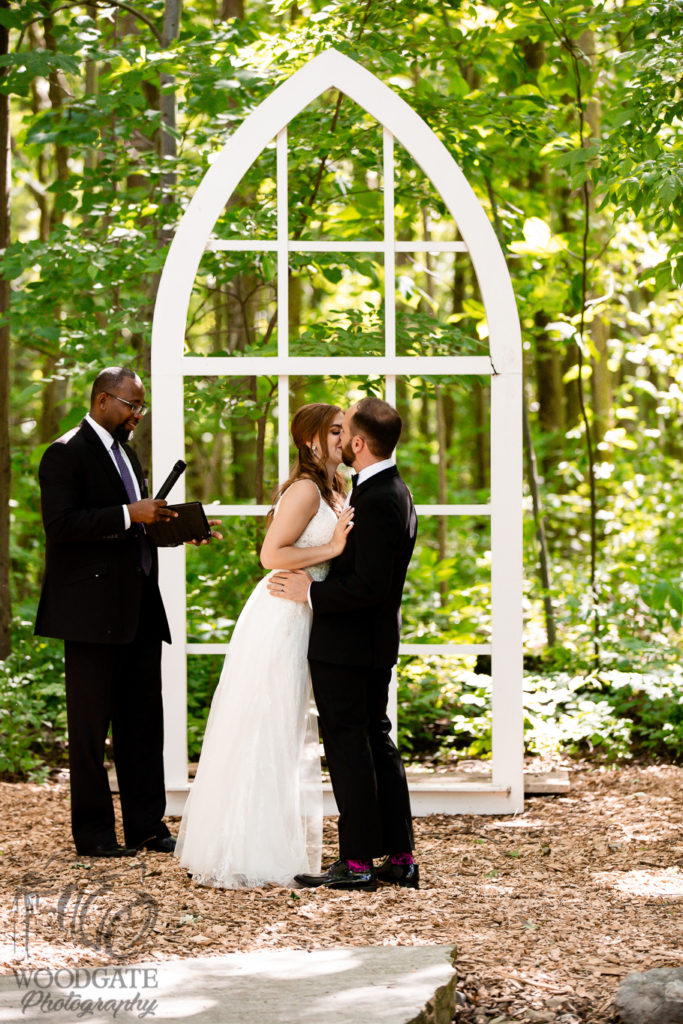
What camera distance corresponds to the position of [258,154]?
4473 mm

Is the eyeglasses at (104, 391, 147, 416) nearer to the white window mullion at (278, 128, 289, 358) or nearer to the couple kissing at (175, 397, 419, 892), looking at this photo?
the couple kissing at (175, 397, 419, 892)

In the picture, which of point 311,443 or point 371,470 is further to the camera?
point 311,443

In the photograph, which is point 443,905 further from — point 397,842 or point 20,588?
point 20,588

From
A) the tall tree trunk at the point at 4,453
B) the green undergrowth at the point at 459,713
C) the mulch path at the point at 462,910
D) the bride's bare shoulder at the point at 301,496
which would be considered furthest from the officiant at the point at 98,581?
the tall tree trunk at the point at 4,453

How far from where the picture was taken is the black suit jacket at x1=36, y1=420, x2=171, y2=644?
3.79 meters

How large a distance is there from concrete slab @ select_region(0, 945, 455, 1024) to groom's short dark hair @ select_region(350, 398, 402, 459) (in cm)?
148

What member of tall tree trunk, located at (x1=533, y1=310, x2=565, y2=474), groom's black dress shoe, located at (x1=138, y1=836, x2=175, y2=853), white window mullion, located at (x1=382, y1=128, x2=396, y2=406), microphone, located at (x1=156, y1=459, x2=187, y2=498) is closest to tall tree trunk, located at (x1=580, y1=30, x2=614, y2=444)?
tall tree trunk, located at (x1=533, y1=310, x2=565, y2=474)

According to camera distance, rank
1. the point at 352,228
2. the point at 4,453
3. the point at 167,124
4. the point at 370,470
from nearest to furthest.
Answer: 1. the point at 370,470
2. the point at 4,453
3. the point at 167,124
4. the point at 352,228

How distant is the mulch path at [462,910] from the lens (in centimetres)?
276

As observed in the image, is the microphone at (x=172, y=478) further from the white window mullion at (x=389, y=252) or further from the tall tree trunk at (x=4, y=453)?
the tall tree trunk at (x=4, y=453)

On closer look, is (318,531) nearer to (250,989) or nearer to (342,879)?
(342,879)

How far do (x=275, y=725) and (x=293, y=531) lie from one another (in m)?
0.65

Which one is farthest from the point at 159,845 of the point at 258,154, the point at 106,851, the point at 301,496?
the point at 258,154

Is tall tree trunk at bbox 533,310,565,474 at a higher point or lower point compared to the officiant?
higher
